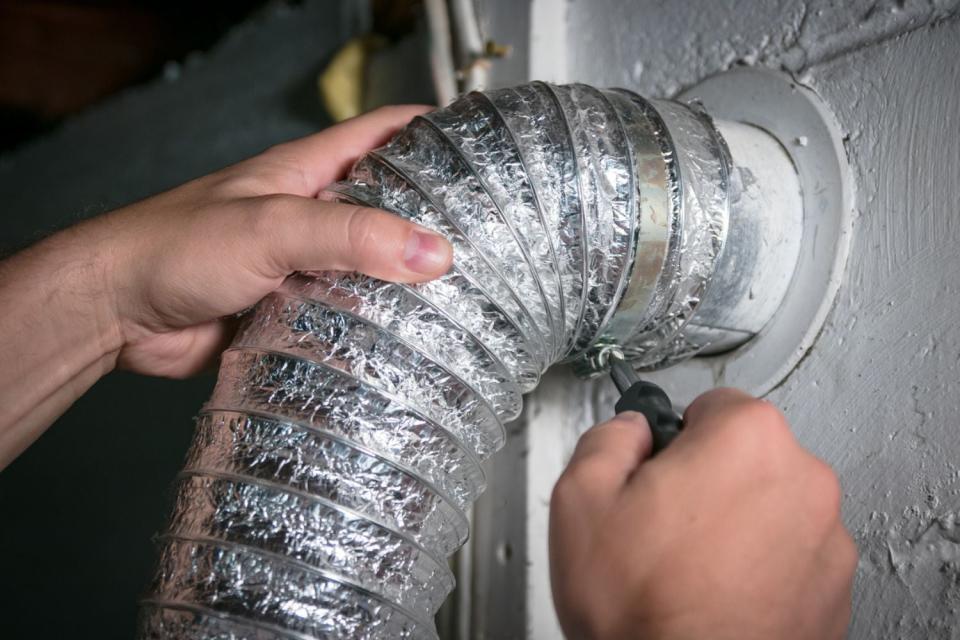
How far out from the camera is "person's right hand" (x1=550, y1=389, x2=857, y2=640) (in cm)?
41

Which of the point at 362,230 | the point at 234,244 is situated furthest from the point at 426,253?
the point at 234,244

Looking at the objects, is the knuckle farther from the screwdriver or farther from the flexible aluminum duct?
the screwdriver

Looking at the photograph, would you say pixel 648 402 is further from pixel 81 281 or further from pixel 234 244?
pixel 81 281

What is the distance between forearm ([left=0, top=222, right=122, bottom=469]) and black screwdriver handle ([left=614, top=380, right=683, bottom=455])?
17.6 inches

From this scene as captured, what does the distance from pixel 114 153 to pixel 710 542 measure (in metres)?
1.54

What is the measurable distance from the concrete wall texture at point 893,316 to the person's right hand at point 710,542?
13 cm

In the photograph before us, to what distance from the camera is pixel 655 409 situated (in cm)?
53

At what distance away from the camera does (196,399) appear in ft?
4.39

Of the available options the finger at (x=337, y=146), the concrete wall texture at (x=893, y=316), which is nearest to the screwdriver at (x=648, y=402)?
the concrete wall texture at (x=893, y=316)

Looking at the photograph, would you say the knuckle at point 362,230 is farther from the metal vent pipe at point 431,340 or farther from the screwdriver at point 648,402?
the screwdriver at point 648,402

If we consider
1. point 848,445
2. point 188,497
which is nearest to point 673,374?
point 848,445

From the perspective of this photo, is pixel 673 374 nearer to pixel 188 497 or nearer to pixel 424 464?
pixel 424 464

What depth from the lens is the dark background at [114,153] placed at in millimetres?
1323

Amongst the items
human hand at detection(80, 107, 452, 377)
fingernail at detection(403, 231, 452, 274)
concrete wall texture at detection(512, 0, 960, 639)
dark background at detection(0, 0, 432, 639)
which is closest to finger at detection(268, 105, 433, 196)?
human hand at detection(80, 107, 452, 377)
